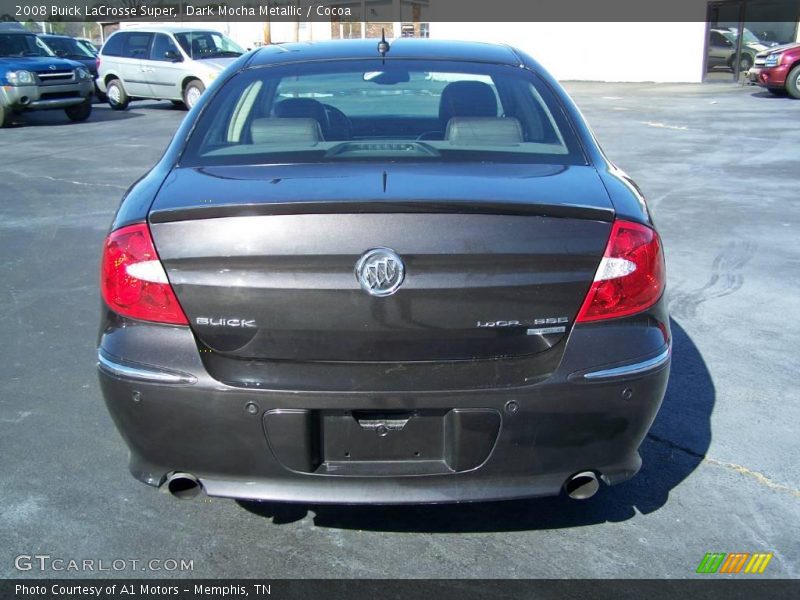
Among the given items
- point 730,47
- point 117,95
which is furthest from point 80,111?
point 730,47

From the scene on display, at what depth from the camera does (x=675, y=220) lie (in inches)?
315

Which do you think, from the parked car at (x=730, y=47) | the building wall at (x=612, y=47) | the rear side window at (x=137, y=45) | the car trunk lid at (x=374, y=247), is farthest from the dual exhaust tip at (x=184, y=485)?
the parked car at (x=730, y=47)

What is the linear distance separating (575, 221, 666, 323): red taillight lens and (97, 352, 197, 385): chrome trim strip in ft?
4.05

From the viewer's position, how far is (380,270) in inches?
97.6

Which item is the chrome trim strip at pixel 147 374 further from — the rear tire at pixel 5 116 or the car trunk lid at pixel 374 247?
the rear tire at pixel 5 116

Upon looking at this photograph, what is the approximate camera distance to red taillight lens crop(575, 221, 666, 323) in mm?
2607

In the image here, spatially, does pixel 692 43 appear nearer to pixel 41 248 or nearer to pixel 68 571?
pixel 41 248

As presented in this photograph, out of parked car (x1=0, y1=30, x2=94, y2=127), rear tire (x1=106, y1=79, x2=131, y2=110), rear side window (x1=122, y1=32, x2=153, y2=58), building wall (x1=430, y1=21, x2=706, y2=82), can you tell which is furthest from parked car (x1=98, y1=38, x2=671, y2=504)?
building wall (x1=430, y1=21, x2=706, y2=82)

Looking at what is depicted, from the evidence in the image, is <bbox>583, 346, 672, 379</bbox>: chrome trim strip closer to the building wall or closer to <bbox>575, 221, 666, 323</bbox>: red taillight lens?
<bbox>575, 221, 666, 323</bbox>: red taillight lens

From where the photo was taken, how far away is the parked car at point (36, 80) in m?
16.0

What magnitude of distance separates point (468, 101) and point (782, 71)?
18829mm

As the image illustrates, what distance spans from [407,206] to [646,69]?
26538mm

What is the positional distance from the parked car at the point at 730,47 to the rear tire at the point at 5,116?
19861mm

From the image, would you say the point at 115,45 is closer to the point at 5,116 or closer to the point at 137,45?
the point at 137,45
